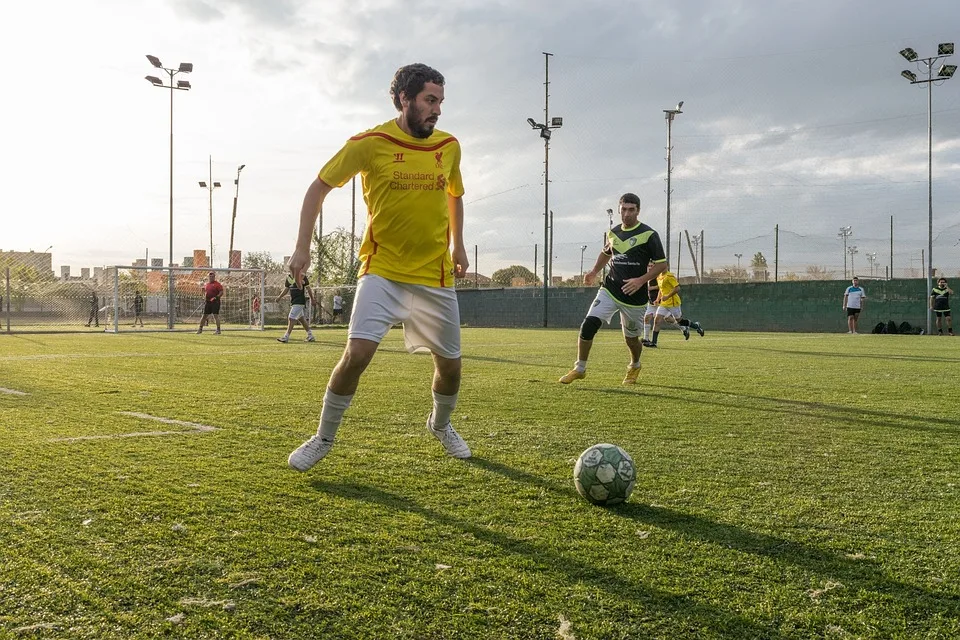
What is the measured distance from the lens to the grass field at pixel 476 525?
7.61 feet

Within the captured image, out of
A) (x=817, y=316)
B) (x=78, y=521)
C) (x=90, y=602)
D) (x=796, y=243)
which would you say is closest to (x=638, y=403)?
(x=78, y=521)

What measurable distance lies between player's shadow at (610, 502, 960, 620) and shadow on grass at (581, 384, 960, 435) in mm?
3354

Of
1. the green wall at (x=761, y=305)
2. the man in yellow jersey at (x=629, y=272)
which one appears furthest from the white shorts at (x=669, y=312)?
the green wall at (x=761, y=305)

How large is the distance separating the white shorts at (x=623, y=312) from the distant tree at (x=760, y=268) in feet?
87.3

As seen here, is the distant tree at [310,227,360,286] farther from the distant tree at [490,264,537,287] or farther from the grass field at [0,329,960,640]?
the grass field at [0,329,960,640]

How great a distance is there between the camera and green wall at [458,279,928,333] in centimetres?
3127

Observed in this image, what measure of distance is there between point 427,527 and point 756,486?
173 cm

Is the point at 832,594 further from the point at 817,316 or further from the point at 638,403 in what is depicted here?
the point at 817,316

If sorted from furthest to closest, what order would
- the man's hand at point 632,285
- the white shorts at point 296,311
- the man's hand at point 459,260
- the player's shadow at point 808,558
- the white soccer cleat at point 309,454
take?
1. the white shorts at point 296,311
2. the man's hand at point 632,285
3. the man's hand at point 459,260
4. the white soccer cleat at point 309,454
5. the player's shadow at point 808,558

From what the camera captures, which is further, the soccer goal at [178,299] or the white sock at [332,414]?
the soccer goal at [178,299]

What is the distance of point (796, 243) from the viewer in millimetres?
35500

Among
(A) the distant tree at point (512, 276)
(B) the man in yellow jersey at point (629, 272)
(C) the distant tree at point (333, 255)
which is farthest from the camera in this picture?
(C) the distant tree at point (333, 255)

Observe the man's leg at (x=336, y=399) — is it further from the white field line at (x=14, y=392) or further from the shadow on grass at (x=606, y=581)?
the white field line at (x=14, y=392)

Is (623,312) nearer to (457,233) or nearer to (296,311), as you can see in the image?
(457,233)
